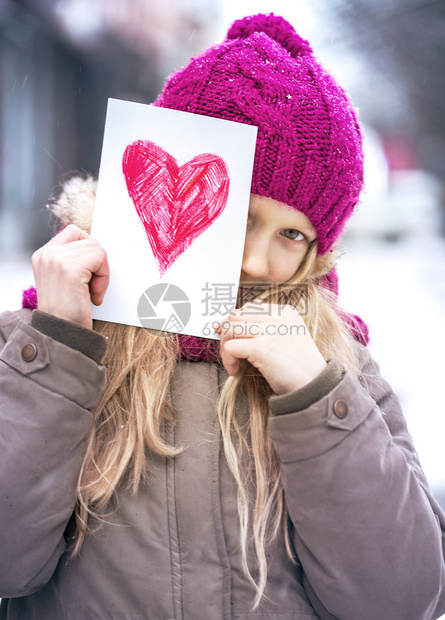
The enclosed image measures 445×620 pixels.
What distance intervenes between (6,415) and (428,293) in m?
3.33

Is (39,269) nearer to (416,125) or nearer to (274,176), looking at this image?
(274,176)

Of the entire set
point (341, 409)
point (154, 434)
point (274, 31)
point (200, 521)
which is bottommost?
point (200, 521)

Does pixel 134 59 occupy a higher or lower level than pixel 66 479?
higher

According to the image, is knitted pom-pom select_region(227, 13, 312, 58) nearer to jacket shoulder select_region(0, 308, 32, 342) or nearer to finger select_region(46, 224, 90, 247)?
finger select_region(46, 224, 90, 247)

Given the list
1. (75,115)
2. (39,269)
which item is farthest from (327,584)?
(75,115)

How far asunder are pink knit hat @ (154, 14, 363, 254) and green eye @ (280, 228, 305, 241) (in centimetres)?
3

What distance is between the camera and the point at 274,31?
3.34 ft

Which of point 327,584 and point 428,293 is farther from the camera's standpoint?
point 428,293

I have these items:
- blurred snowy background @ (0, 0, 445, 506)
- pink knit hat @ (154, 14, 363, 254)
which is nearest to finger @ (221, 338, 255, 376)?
pink knit hat @ (154, 14, 363, 254)

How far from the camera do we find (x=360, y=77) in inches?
113

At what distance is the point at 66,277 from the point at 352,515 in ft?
1.78

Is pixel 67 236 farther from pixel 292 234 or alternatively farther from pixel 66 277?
pixel 292 234

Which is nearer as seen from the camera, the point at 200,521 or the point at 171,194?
the point at 200,521

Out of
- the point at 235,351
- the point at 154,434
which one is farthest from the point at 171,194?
the point at 154,434
